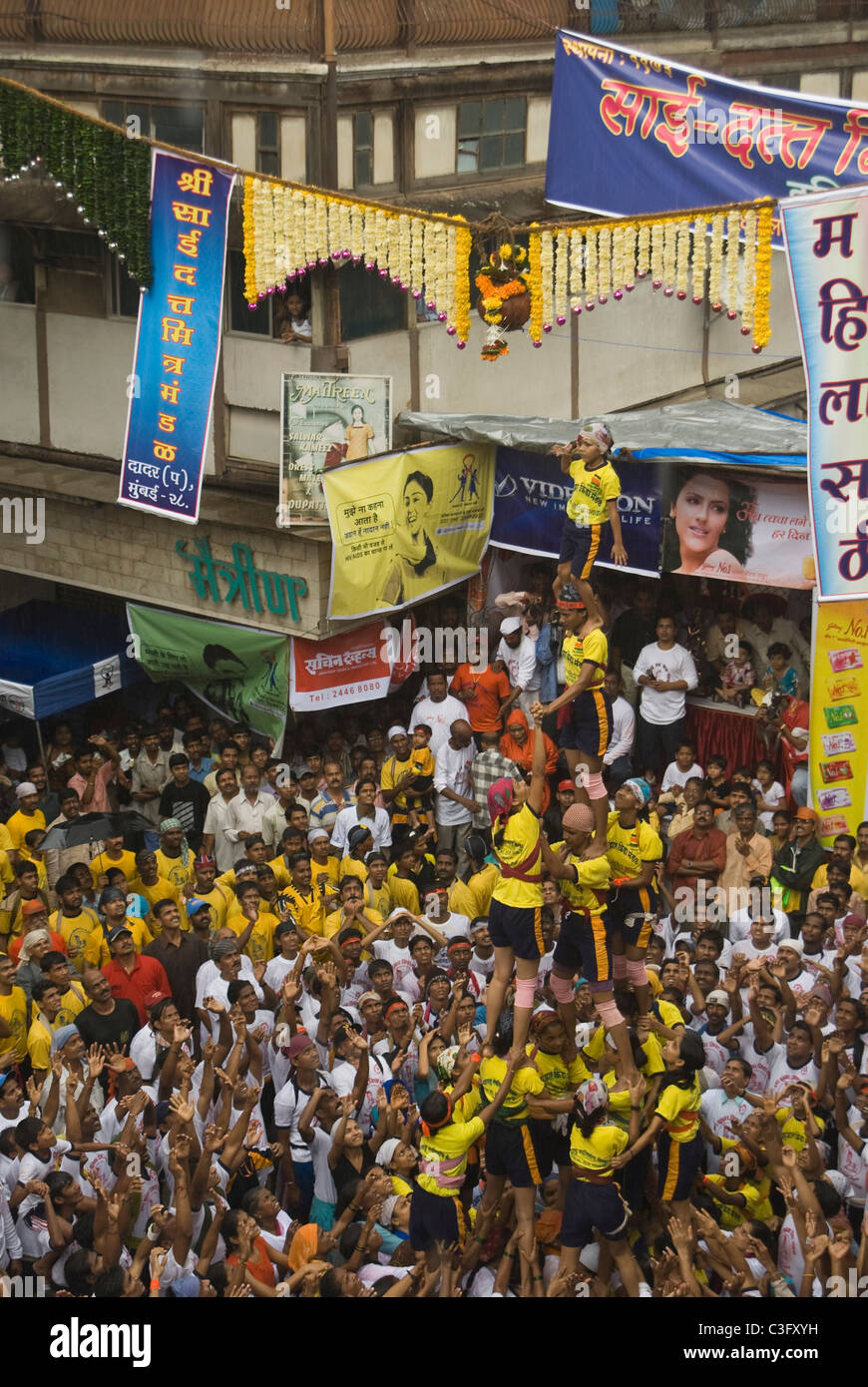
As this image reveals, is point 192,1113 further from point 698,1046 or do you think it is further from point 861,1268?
point 861,1268

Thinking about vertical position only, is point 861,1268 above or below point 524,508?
below

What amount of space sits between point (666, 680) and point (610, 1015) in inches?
219

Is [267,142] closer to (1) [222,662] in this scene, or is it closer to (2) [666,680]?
(1) [222,662]

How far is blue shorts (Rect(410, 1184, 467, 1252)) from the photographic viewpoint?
35.7 feet

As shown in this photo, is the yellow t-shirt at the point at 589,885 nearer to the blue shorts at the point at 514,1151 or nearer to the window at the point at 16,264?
the blue shorts at the point at 514,1151

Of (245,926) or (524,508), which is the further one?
(524,508)

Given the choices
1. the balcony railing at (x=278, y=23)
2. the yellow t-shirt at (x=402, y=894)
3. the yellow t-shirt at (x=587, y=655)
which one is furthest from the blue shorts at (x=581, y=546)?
the balcony railing at (x=278, y=23)

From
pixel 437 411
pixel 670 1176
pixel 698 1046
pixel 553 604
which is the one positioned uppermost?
pixel 437 411

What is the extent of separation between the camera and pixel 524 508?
17734 mm

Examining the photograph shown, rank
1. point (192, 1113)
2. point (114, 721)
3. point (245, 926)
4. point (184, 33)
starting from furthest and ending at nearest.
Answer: point (114, 721)
point (184, 33)
point (245, 926)
point (192, 1113)

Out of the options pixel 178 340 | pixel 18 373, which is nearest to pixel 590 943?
pixel 178 340

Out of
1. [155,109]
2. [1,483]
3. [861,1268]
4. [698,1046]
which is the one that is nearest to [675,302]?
[155,109]

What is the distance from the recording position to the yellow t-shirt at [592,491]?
12.7 m

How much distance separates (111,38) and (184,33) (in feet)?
2.63
